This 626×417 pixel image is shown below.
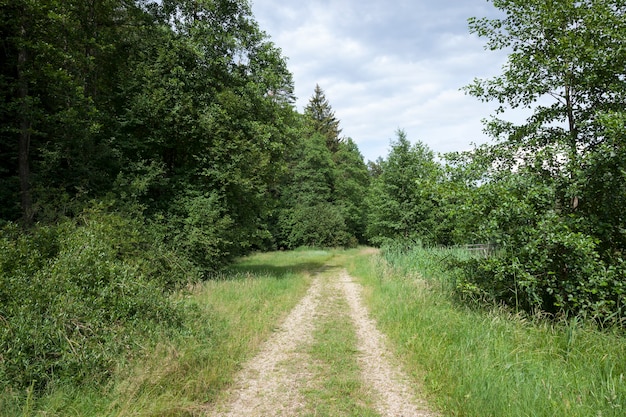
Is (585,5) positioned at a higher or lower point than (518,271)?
higher

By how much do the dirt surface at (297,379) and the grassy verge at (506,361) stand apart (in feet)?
1.13

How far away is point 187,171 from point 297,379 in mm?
10401

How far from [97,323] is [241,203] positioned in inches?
372

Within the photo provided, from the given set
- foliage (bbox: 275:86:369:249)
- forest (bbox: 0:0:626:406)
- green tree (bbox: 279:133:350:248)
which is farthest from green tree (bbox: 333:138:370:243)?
forest (bbox: 0:0:626:406)

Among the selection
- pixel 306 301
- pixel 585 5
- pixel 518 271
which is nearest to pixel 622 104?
pixel 585 5

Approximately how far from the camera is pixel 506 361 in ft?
14.9

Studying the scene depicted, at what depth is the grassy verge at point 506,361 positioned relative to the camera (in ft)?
11.5

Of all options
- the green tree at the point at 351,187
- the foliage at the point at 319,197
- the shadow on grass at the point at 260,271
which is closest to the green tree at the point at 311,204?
the foliage at the point at 319,197

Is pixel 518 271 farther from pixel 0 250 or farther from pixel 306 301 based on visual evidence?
pixel 0 250

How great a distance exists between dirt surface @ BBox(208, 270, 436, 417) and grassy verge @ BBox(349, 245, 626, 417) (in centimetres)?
34

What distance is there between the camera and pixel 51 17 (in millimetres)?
8547

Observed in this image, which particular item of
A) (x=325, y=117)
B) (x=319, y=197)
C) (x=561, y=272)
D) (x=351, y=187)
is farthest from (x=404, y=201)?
(x=325, y=117)

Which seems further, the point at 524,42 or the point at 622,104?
the point at 524,42

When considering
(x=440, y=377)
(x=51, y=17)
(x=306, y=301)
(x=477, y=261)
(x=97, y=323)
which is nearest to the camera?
(x=440, y=377)
